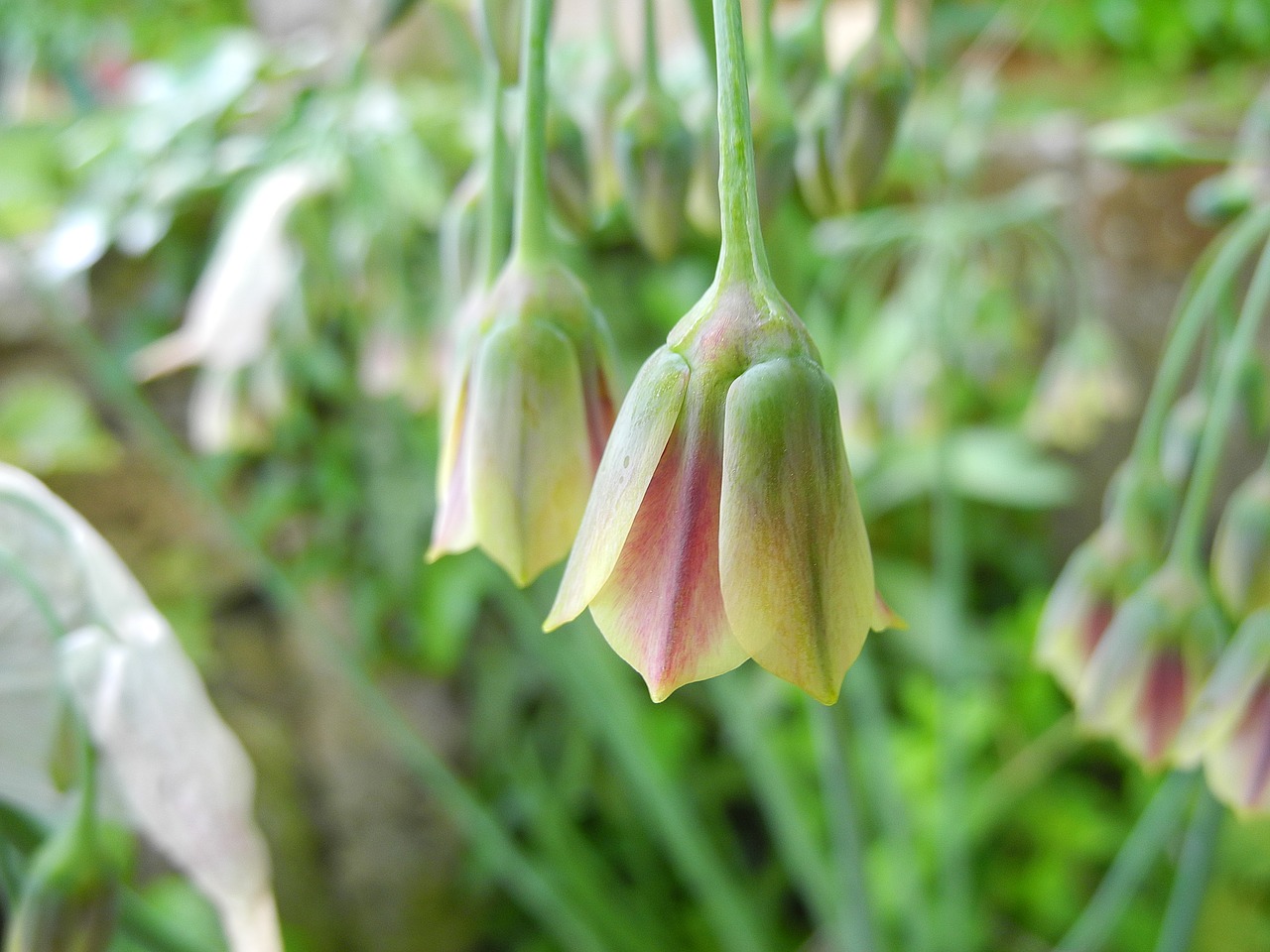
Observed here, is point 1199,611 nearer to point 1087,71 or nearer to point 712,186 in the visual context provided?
point 712,186

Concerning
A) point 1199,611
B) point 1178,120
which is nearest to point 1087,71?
point 1178,120

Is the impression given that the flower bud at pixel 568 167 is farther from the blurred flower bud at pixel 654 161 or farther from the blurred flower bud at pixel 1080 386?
the blurred flower bud at pixel 1080 386

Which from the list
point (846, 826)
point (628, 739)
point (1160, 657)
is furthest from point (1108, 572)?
point (628, 739)

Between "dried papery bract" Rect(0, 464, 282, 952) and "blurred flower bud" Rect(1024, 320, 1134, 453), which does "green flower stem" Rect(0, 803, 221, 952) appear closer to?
"dried papery bract" Rect(0, 464, 282, 952)

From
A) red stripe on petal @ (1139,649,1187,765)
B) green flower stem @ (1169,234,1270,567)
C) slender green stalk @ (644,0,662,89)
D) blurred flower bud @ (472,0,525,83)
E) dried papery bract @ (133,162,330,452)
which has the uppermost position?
blurred flower bud @ (472,0,525,83)

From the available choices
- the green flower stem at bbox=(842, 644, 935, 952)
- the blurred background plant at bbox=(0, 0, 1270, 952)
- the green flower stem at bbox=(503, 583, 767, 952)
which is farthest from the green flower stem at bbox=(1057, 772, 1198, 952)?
the green flower stem at bbox=(503, 583, 767, 952)

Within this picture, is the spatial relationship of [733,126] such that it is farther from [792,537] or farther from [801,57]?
[801,57]
